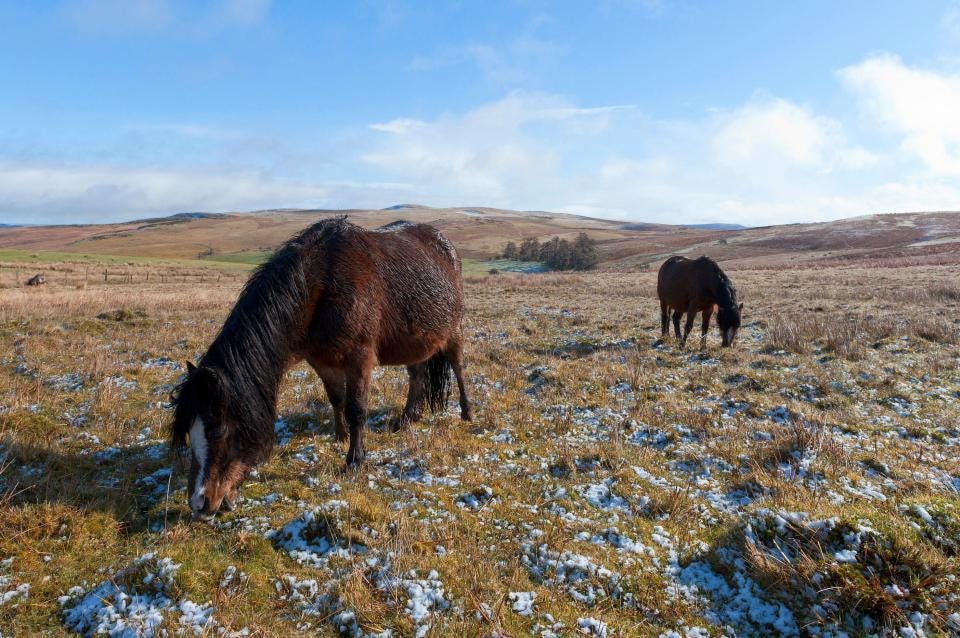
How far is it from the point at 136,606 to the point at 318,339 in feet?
8.50

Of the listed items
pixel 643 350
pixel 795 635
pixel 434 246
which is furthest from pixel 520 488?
pixel 643 350

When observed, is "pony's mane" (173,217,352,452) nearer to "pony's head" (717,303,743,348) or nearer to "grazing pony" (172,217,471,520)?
"grazing pony" (172,217,471,520)

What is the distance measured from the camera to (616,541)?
13.5 ft

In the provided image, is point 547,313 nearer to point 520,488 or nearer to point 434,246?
point 434,246

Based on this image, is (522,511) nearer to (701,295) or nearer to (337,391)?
(337,391)

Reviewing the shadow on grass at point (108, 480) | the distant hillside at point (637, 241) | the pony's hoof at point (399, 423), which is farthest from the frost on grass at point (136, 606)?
the distant hillside at point (637, 241)

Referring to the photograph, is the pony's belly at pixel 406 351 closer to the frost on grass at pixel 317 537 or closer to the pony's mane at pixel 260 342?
the pony's mane at pixel 260 342

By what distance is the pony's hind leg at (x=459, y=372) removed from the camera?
289 inches

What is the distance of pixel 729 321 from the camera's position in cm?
1149

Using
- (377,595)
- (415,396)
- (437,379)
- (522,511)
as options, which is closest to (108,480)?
(377,595)

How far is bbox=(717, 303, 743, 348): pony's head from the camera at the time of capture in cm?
1141

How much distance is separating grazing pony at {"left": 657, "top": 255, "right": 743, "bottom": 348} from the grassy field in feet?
7.86

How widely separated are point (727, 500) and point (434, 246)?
16.7 ft

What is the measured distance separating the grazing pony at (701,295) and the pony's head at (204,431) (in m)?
10.8
